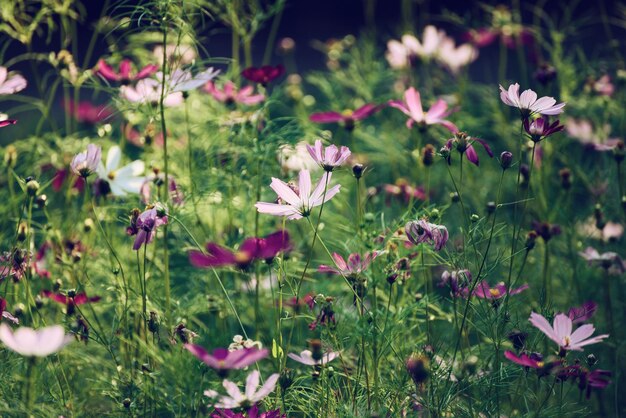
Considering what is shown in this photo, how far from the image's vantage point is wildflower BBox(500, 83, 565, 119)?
942 mm

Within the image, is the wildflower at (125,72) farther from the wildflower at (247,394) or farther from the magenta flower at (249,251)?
the wildflower at (247,394)

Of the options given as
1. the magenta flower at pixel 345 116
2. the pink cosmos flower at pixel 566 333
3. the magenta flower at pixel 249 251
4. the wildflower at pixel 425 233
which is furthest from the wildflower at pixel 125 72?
the pink cosmos flower at pixel 566 333

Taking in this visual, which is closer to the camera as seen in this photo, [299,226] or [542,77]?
[542,77]

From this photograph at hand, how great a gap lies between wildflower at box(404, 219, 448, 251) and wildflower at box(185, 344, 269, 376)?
10.8 inches

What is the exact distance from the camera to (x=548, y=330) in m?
0.87

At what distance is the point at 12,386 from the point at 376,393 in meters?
0.50

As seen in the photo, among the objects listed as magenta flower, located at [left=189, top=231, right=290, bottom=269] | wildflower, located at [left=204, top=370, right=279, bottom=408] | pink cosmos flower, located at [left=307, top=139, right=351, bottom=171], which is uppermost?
Result: pink cosmos flower, located at [left=307, top=139, right=351, bottom=171]

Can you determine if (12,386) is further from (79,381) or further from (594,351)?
(594,351)

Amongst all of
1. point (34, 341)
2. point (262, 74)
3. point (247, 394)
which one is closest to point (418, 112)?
point (262, 74)

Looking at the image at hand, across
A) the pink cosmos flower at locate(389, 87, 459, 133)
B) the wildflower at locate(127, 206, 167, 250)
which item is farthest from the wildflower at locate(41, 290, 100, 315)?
the pink cosmos flower at locate(389, 87, 459, 133)

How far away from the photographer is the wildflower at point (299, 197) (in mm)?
933

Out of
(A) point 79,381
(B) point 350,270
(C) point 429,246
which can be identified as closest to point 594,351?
(C) point 429,246

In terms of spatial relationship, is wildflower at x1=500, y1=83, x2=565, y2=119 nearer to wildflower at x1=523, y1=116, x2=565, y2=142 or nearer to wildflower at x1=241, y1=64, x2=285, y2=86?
wildflower at x1=523, y1=116, x2=565, y2=142

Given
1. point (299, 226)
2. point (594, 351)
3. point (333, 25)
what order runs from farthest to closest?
point (333, 25) < point (299, 226) < point (594, 351)
